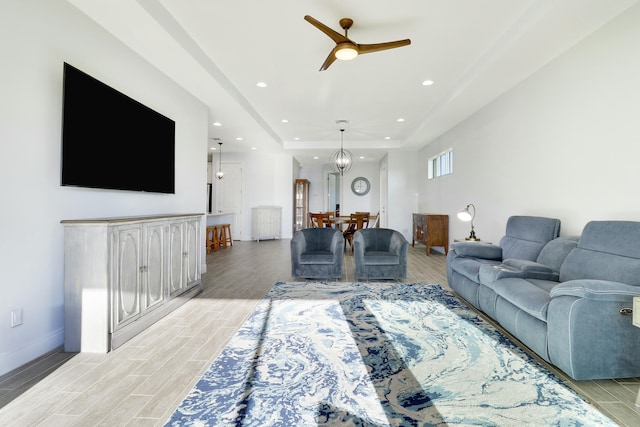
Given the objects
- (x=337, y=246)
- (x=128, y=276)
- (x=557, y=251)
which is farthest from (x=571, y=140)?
(x=128, y=276)

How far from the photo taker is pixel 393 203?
27.9 feet

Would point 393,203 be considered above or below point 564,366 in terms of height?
above

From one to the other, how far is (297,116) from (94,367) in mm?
4985

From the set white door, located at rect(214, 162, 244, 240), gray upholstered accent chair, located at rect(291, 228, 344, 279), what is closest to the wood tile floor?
gray upholstered accent chair, located at rect(291, 228, 344, 279)

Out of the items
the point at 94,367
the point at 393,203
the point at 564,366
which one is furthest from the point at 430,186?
the point at 94,367

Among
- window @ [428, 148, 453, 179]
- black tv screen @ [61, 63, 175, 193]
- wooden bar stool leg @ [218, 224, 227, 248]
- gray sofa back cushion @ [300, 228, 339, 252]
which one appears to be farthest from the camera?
wooden bar stool leg @ [218, 224, 227, 248]

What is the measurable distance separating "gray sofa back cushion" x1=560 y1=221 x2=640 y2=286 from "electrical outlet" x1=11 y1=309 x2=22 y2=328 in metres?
4.13

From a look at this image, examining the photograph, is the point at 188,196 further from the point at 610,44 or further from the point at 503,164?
the point at 610,44

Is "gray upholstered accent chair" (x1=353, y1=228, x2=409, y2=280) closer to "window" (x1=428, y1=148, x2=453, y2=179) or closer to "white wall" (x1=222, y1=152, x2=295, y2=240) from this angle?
"window" (x1=428, y1=148, x2=453, y2=179)

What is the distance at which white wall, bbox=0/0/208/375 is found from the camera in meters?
1.92

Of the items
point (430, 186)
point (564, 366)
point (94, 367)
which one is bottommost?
point (94, 367)

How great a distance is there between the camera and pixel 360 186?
11.4 meters

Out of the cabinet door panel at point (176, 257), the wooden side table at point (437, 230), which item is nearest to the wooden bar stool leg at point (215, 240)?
the cabinet door panel at point (176, 257)

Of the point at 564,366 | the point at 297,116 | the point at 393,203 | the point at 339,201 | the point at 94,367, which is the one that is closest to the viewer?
the point at 564,366
